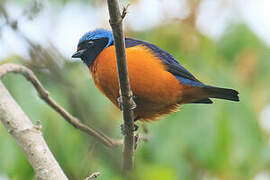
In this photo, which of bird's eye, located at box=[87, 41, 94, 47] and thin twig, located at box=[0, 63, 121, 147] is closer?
thin twig, located at box=[0, 63, 121, 147]

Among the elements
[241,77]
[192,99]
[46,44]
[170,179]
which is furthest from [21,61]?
[241,77]

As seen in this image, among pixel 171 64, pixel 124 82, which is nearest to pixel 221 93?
pixel 171 64

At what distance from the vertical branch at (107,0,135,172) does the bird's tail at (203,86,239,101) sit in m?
1.02

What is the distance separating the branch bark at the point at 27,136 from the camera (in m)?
2.43

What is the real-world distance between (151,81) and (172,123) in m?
0.45

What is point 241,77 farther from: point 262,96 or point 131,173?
point 131,173

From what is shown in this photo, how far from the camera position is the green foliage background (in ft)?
9.98

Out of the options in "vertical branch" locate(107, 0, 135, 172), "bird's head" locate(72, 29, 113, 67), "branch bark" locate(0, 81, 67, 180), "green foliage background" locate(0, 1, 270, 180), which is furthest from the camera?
"bird's head" locate(72, 29, 113, 67)

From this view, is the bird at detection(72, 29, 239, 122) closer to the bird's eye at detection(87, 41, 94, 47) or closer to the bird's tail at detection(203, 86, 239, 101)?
the bird's tail at detection(203, 86, 239, 101)

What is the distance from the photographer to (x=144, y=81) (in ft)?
12.3

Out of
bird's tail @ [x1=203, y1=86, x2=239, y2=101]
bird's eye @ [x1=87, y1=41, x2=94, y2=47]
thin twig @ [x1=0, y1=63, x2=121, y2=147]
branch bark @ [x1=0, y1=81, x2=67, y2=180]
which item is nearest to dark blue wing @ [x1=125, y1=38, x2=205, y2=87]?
bird's tail @ [x1=203, y1=86, x2=239, y2=101]

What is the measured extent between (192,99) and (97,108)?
98 centimetres

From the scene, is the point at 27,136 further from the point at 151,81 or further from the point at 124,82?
the point at 151,81

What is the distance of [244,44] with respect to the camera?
4094 mm
